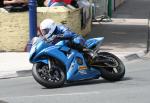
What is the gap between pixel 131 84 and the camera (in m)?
11.2

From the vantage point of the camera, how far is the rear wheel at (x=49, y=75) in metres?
11.0

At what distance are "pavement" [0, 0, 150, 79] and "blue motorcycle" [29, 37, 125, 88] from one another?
2.44 meters

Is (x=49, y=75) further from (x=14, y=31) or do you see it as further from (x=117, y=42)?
(x=117, y=42)

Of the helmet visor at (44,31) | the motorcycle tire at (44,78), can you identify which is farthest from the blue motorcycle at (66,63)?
the helmet visor at (44,31)

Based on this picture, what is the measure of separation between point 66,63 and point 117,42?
26.1 ft

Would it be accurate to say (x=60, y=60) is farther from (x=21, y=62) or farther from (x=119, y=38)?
(x=119, y=38)

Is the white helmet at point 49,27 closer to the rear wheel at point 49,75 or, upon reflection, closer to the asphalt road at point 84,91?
the rear wheel at point 49,75

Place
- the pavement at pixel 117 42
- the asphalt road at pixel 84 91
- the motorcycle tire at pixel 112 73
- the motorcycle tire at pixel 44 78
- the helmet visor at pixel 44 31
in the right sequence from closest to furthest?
the asphalt road at pixel 84 91
the motorcycle tire at pixel 44 78
the helmet visor at pixel 44 31
the motorcycle tire at pixel 112 73
the pavement at pixel 117 42

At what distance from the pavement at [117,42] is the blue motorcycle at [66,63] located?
2.44 metres

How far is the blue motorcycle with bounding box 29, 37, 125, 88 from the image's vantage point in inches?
435

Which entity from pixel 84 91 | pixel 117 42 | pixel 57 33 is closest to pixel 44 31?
pixel 57 33

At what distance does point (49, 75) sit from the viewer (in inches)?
437

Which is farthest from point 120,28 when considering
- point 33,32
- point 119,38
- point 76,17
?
point 33,32

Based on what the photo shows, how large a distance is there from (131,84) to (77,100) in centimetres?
187
